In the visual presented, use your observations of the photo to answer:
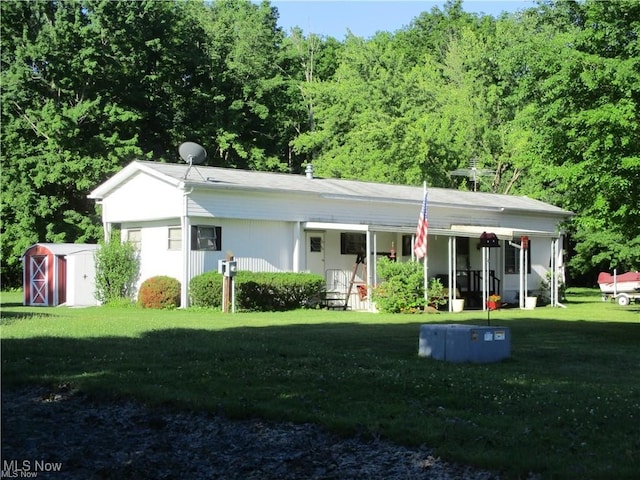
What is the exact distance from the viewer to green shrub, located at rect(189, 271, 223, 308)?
22.9 metres

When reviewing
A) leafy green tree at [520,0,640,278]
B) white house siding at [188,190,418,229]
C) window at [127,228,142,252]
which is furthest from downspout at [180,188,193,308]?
leafy green tree at [520,0,640,278]

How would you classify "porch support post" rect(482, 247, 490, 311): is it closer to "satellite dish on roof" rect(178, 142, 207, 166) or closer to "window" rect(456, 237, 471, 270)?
"window" rect(456, 237, 471, 270)

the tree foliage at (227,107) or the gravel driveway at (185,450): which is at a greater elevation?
the tree foliage at (227,107)

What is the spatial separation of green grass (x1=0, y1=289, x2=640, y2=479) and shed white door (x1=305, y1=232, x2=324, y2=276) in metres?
10.9

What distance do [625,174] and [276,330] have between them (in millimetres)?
7320

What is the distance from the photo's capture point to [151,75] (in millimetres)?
41781

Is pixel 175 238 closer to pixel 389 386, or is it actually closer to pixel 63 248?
pixel 63 248

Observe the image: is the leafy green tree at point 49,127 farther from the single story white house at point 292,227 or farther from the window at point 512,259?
the window at point 512,259

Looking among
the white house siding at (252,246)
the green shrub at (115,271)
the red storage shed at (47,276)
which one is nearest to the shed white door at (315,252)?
the white house siding at (252,246)

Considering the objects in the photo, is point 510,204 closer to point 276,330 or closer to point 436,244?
point 436,244

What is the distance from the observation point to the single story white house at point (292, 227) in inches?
953

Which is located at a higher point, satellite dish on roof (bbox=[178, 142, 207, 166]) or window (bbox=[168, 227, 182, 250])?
satellite dish on roof (bbox=[178, 142, 207, 166])

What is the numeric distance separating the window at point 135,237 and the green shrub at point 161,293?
8.51ft

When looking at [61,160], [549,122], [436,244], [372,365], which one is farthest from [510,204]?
[372,365]
